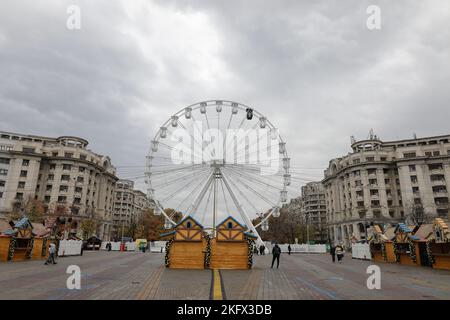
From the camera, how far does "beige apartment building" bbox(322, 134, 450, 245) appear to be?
250ft

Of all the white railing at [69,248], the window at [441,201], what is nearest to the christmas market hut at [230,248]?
the white railing at [69,248]

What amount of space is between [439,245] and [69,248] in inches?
1563

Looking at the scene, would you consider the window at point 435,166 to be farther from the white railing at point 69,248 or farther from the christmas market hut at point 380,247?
the white railing at point 69,248

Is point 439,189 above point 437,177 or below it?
below

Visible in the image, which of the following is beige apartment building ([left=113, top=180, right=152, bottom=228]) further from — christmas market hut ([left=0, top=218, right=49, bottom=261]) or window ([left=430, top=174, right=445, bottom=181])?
window ([left=430, top=174, right=445, bottom=181])

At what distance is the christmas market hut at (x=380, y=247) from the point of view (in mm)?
33584

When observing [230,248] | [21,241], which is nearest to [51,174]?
[21,241]

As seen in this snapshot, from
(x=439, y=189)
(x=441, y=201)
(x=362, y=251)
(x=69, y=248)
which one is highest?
(x=439, y=189)

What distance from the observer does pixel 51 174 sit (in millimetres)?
82750

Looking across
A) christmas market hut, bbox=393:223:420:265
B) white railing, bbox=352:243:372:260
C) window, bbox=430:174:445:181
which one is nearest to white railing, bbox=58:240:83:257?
white railing, bbox=352:243:372:260

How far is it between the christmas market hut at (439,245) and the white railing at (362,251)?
1312cm

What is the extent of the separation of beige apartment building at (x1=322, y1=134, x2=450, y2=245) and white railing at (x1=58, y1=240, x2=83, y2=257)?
62351mm

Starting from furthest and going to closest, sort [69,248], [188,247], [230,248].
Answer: [69,248]
[230,248]
[188,247]

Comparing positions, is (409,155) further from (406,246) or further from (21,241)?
(21,241)
